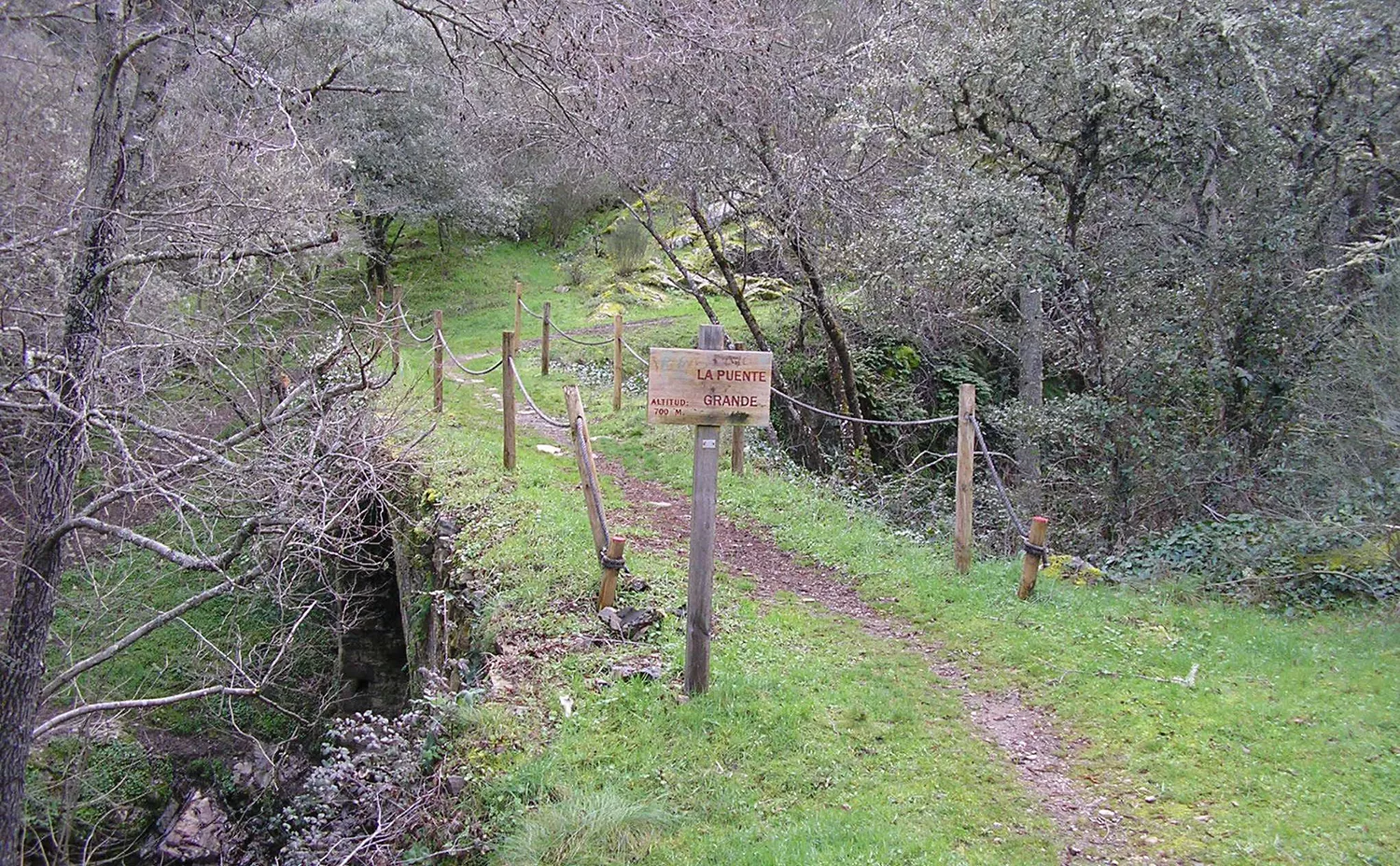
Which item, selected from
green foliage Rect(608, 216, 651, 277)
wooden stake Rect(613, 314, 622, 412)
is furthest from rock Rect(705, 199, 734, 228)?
green foliage Rect(608, 216, 651, 277)

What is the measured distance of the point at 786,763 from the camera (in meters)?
4.62

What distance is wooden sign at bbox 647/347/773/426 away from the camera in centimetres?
481

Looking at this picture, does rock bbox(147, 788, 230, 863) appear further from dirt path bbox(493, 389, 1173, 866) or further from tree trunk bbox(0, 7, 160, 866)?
dirt path bbox(493, 389, 1173, 866)

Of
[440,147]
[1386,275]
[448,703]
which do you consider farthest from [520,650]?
[440,147]

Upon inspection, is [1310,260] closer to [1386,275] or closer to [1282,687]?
[1386,275]

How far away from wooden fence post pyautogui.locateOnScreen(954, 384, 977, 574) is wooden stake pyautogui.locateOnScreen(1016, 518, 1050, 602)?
2.13ft

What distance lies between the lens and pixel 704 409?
493 cm

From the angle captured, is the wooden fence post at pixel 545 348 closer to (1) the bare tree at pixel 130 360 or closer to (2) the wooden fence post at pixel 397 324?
(2) the wooden fence post at pixel 397 324

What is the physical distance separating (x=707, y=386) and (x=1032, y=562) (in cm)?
347

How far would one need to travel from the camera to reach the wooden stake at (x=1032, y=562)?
6887 millimetres

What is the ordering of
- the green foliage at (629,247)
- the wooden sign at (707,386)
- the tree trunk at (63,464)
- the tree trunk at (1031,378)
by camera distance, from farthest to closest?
the green foliage at (629,247), the tree trunk at (1031,378), the tree trunk at (63,464), the wooden sign at (707,386)

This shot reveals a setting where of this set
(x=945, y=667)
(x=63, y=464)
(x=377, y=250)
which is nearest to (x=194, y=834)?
(x=63, y=464)

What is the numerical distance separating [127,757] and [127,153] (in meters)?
8.02

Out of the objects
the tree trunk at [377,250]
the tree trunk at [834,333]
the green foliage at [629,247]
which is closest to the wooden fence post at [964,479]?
the tree trunk at [834,333]
